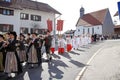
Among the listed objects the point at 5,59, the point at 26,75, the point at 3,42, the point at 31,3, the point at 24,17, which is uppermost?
the point at 31,3

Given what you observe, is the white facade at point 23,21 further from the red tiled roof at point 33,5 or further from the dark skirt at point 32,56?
the dark skirt at point 32,56

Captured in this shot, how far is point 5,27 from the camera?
128 feet

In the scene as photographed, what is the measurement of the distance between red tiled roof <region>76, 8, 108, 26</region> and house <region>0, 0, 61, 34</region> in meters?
27.2

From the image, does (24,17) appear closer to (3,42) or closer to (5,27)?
(5,27)

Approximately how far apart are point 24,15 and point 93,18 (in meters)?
39.4

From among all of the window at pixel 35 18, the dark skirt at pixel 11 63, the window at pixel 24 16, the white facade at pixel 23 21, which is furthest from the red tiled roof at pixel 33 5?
the dark skirt at pixel 11 63

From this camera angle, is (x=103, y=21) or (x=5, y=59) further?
(x=103, y=21)

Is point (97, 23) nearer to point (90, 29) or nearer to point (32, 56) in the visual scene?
point (90, 29)

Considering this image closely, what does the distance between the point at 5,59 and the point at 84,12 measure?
82197 millimetres

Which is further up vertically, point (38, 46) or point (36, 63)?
point (38, 46)

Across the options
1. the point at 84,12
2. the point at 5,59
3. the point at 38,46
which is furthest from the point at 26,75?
the point at 84,12

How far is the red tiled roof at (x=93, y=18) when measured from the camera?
3031 inches

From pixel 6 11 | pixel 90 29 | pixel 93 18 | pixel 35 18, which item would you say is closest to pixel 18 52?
pixel 6 11

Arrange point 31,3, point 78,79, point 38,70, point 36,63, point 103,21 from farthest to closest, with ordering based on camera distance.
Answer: point 103,21 < point 31,3 < point 36,63 < point 38,70 < point 78,79
